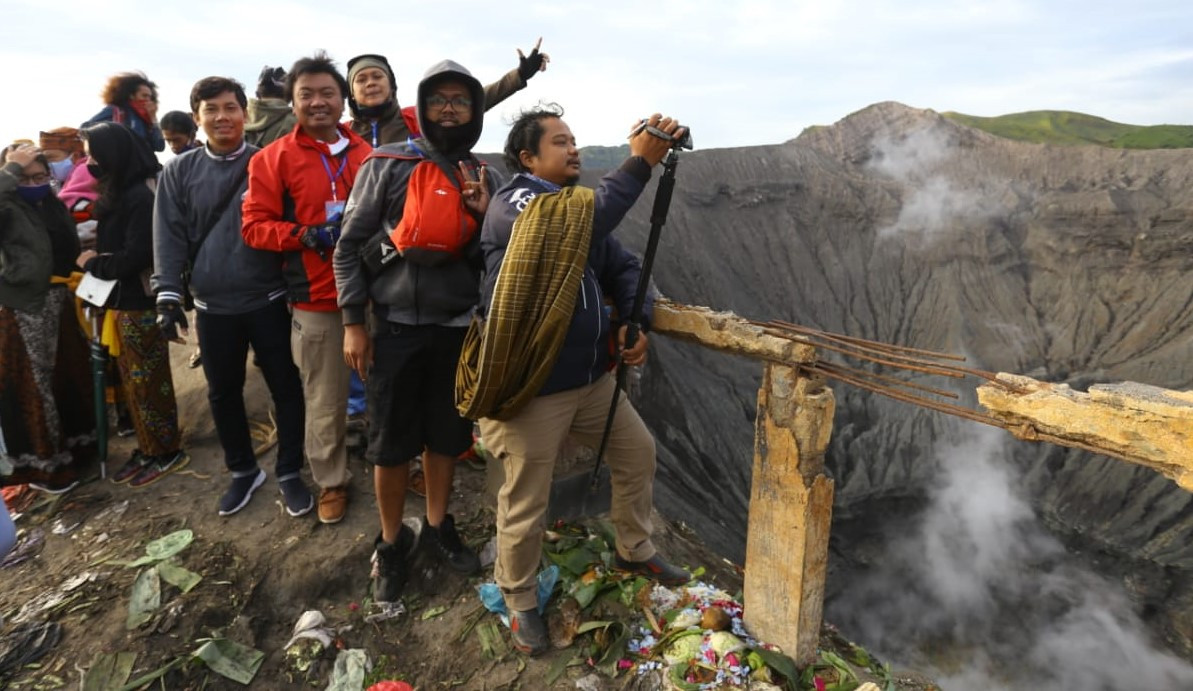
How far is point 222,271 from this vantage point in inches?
121

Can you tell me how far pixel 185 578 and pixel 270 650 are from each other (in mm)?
621

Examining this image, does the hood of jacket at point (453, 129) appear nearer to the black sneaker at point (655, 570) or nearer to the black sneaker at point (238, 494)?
the black sneaker at point (655, 570)

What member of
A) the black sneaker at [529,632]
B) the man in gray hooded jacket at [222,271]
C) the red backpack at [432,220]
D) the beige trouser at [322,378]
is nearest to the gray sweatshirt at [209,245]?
the man in gray hooded jacket at [222,271]

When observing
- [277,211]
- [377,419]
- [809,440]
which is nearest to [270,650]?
[377,419]

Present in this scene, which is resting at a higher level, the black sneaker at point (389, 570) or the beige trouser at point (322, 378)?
the beige trouser at point (322, 378)

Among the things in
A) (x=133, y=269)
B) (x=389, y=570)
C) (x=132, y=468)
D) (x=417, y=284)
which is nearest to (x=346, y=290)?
(x=417, y=284)

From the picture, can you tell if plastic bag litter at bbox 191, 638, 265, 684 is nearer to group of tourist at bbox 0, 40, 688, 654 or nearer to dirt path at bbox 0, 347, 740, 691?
dirt path at bbox 0, 347, 740, 691

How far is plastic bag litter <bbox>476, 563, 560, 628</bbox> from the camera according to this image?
2.67 metres

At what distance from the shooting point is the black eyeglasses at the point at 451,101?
8.10 feet

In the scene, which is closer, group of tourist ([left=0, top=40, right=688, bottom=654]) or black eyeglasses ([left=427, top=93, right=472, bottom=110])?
group of tourist ([left=0, top=40, right=688, bottom=654])

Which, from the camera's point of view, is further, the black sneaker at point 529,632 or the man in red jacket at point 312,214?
the man in red jacket at point 312,214

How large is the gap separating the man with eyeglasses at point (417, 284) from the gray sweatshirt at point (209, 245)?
73 cm

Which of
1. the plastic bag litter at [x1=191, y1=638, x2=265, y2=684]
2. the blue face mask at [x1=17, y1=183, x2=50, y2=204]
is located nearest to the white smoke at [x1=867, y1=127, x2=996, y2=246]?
the blue face mask at [x1=17, y1=183, x2=50, y2=204]

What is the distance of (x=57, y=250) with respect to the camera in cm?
393
